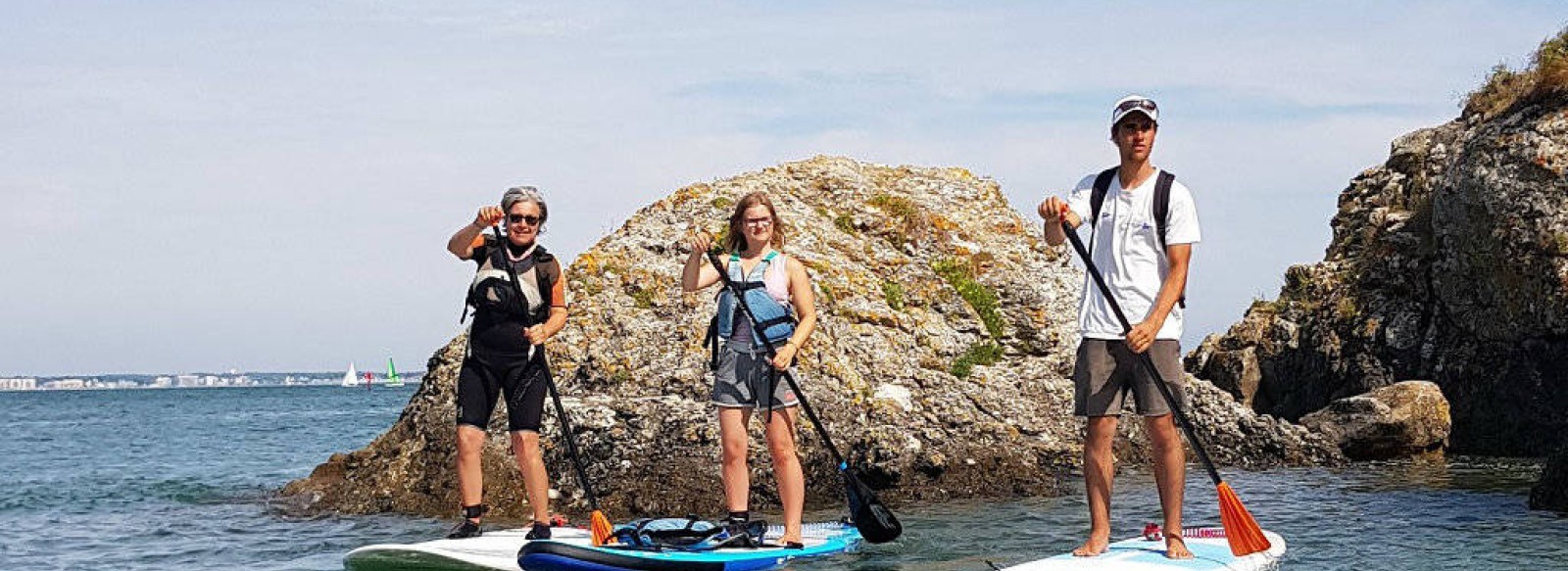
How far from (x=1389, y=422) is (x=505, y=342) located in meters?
13.7

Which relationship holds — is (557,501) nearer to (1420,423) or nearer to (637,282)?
(637,282)

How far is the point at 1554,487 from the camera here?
13242mm

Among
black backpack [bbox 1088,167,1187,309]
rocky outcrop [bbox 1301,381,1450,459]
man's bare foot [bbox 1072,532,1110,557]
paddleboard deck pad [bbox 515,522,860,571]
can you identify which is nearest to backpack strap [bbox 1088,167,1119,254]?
black backpack [bbox 1088,167,1187,309]

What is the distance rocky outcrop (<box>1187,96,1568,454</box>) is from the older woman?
13.8m

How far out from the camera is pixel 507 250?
9922 mm

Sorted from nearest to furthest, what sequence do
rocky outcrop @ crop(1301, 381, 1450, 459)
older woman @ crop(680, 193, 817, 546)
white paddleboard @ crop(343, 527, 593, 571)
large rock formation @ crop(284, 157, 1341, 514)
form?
1. white paddleboard @ crop(343, 527, 593, 571)
2. older woman @ crop(680, 193, 817, 546)
3. large rock formation @ crop(284, 157, 1341, 514)
4. rocky outcrop @ crop(1301, 381, 1450, 459)

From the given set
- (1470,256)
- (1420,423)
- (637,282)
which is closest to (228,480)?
(637,282)

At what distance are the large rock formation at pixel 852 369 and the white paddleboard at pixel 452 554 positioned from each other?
14.2 ft

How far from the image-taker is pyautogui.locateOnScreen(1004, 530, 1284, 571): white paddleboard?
27.6 feet

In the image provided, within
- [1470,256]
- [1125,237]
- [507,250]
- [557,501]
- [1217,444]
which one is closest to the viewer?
[1125,237]

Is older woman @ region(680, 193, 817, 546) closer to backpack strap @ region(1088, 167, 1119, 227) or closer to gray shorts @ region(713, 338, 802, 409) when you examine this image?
gray shorts @ region(713, 338, 802, 409)

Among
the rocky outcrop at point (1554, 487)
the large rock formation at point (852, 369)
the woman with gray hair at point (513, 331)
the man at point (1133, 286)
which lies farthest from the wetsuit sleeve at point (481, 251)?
the rocky outcrop at point (1554, 487)

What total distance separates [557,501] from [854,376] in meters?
3.35

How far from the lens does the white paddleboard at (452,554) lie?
30.6ft
